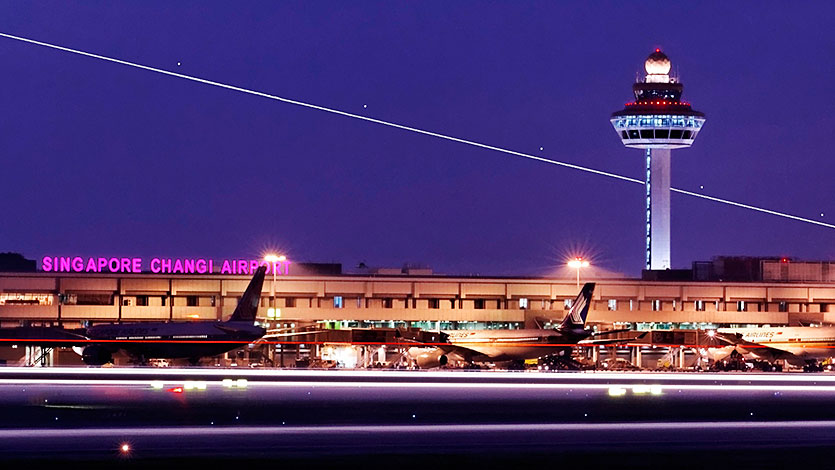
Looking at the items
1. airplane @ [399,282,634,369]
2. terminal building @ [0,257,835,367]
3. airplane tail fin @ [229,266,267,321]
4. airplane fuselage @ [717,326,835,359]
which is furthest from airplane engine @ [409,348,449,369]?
airplane fuselage @ [717,326,835,359]

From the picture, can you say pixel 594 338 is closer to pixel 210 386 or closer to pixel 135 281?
pixel 135 281

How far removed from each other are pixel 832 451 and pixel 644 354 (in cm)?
10756

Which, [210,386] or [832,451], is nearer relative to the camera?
[832,451]

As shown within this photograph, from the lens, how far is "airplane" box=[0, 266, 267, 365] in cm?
12019

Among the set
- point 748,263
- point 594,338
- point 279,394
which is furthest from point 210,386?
point 748,263

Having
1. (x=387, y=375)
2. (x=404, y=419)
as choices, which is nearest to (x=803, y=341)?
(x=387, y=375)

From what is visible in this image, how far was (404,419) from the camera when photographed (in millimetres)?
55125

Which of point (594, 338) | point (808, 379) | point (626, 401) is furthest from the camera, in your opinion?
point (594, 338)

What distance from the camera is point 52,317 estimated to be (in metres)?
154

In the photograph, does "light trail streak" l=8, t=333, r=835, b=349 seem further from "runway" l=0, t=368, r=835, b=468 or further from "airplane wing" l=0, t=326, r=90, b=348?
"runway" l=0, t=368, r=835, b=468

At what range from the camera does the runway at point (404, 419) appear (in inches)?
1708

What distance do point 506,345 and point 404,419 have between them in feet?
235

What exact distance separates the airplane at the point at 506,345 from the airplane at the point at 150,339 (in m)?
13.8

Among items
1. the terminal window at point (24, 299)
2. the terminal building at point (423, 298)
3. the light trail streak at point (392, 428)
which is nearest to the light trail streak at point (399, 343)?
the terminal building at point (423, 298)
